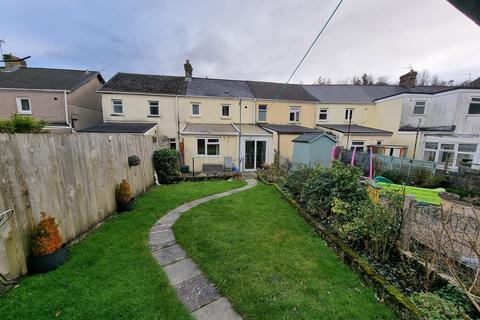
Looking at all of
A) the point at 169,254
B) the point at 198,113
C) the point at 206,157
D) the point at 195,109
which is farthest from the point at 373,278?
the point at 195,109

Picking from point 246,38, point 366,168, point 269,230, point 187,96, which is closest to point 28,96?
point 187,96

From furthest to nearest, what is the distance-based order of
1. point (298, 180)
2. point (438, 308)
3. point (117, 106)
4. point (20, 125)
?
point (117, 106) → point (298, 180) → point (20, 125) → point (438, 308)

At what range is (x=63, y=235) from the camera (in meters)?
3.57

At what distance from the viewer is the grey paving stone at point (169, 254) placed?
3471 millimetres

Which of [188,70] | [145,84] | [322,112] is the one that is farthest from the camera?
[322,112]

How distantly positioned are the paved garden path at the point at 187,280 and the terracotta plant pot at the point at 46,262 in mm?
1377

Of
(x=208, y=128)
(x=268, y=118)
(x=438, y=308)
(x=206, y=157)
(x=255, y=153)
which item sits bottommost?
(x=438, y=308)

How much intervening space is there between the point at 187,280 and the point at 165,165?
7.25 m

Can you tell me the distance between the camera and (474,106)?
13.1 meters

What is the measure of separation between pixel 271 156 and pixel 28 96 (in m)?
18.2

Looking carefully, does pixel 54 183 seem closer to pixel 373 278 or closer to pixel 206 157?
pixel 373 278

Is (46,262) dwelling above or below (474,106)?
below

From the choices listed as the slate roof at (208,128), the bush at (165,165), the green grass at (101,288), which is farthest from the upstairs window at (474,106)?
the green grass at (101,288)

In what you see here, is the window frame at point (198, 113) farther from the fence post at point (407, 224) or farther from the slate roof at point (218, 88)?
the fence post at point (407, 224)
